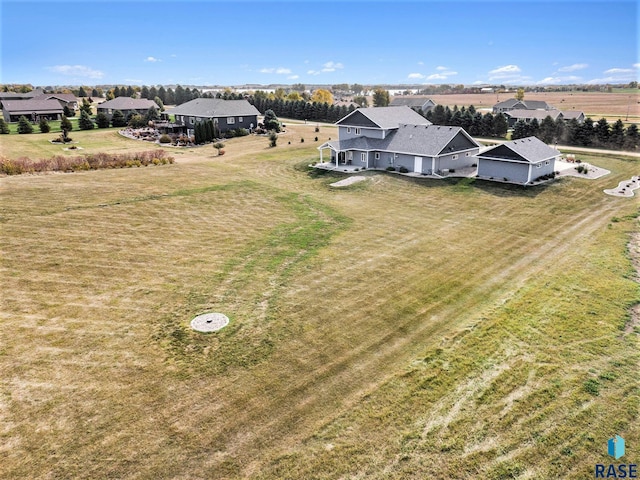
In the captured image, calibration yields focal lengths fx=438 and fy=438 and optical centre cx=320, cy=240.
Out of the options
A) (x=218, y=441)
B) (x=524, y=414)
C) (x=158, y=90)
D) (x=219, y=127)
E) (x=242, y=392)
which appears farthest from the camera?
(x=158, y=90)

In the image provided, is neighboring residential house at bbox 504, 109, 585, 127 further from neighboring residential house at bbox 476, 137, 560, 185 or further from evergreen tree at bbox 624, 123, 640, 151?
neighboring residential house at bbox 476, 137, 560, 185

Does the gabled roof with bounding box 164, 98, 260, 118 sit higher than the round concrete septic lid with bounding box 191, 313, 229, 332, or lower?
higher

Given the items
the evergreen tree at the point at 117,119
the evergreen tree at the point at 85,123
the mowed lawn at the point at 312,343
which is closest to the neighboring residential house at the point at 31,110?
the evergreen tree at the point at 85,123

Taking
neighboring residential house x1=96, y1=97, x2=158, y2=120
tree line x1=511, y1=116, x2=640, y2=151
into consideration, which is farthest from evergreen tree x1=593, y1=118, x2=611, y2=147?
neighboring residential house x1=96, y1=97, x2=158, y2=120

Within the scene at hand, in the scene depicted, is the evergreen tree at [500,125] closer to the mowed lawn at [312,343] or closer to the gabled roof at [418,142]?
the gabled roof at [418,142]

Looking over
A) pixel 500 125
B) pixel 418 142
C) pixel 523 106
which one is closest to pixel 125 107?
pixel 418 142

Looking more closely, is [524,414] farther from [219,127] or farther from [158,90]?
[158,90]

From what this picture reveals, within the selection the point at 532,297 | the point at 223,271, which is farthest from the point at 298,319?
the point at 532,297
